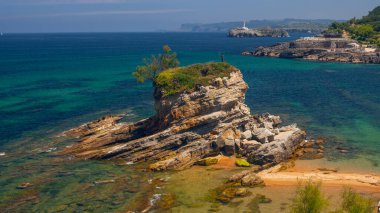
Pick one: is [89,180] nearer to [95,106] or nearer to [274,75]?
[95,106]

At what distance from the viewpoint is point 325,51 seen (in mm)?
170375

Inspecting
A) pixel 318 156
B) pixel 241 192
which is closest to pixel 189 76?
pixel 318 156

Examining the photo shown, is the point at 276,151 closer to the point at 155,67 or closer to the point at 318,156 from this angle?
the point at 318,156

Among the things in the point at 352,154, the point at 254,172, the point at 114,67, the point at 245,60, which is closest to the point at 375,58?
the point at 245,60

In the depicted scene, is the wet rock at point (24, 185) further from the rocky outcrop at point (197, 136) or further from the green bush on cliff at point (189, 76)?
the green bush on cliff at point (189, 76)

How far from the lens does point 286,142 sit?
52438 millimetres

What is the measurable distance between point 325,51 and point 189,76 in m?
129

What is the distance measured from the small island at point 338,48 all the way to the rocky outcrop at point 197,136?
115 metres

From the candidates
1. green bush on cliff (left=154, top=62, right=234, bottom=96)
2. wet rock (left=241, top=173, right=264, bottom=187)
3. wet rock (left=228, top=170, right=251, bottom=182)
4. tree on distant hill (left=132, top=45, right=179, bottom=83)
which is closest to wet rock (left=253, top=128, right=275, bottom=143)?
wet rock (left=228, top=170, right=251, bottom=182)

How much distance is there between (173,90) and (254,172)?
1685 cm

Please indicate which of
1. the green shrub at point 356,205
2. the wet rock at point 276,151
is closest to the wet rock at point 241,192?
the wet rock at point 276,151

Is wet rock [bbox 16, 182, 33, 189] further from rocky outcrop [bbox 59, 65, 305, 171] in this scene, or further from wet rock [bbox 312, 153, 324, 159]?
wet rock [bbox 312, 153, 324, 159]

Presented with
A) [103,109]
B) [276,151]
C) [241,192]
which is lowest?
[241,192]

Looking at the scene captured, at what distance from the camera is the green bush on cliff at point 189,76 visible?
184 ft
